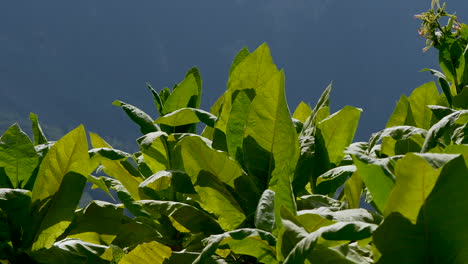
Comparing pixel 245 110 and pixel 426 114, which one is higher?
pixel 245 110

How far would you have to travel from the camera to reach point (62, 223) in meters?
1.31

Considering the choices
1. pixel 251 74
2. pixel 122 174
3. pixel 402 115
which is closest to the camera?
pixel 251 74

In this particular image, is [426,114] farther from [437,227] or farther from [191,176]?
[437,227]

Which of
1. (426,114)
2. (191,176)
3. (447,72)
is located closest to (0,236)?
(191,176)

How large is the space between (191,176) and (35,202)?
1.23 ft

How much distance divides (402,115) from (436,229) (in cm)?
95

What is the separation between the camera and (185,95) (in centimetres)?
193

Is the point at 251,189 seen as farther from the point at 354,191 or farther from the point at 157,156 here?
the point at 157,156

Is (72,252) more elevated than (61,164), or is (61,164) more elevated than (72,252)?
(61,164)

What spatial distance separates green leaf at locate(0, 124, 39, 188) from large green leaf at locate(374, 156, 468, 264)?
0.92 metres

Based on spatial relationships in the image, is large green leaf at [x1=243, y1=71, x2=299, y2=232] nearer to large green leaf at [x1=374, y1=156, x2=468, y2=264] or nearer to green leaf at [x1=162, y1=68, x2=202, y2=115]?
large green leaf at [x1=374, y1=156, x2=468, y2=264]

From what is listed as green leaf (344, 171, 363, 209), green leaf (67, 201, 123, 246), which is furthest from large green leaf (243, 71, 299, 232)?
green leaf (67, 201, 123, 246)

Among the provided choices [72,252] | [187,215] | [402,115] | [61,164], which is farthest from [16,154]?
[402,115]

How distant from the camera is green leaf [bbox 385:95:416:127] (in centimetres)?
171
